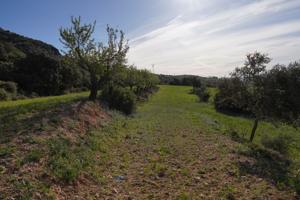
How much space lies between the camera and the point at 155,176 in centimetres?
946

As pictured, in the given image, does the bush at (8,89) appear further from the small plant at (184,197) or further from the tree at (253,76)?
the small plant at (184,197)

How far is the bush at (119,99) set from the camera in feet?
85.7

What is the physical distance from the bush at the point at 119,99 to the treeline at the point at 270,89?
9.73 m

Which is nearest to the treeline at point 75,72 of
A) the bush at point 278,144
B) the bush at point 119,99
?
the bush at point 119,99

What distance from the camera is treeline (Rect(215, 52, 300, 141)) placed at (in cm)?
1359

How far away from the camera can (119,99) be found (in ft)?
86.0

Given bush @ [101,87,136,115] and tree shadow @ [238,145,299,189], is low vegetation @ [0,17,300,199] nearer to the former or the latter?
tree shadow @ [238,145,299,189]

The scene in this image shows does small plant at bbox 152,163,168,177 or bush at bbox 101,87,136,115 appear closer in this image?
small plant at bbox 152,163,168,177

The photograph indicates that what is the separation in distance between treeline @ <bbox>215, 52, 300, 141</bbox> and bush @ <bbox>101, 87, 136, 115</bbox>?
9730 mm

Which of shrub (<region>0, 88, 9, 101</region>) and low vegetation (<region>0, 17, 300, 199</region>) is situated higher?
low vegetation (<region>0, 17, 300, 199</region>)

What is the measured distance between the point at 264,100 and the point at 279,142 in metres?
5.05

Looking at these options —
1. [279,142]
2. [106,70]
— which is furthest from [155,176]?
[106,70]

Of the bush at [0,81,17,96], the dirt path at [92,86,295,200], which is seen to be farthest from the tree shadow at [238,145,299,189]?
the bush at [0,81,17,96]

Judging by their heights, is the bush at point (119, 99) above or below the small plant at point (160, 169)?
above
